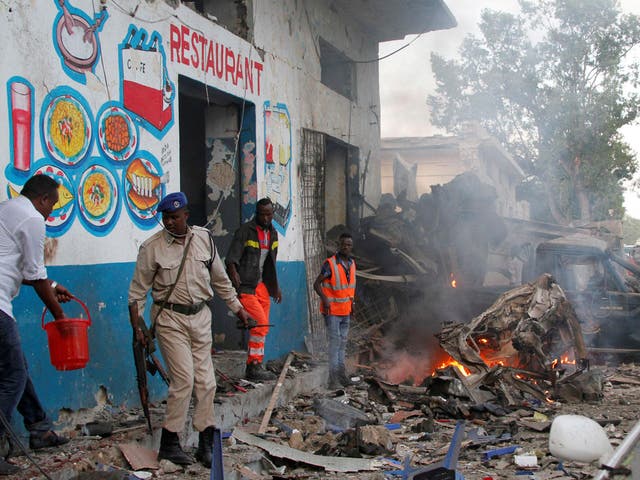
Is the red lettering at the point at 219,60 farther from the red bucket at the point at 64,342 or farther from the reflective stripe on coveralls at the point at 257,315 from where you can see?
the red bucket at the point at 64,342

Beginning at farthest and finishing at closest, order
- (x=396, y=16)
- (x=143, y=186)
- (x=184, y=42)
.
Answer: (x=396, y=16) < (x=184, y=42) < (x=143, y=186)

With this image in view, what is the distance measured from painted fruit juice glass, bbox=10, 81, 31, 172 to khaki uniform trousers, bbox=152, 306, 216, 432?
1.44 metres

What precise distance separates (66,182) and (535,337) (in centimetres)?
540

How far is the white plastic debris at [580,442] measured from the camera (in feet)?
10.8

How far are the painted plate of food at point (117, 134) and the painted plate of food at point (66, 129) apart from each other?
20cm

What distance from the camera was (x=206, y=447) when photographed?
5.21 m

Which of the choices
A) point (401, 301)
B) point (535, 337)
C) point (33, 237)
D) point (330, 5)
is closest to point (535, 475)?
point (535, 337)

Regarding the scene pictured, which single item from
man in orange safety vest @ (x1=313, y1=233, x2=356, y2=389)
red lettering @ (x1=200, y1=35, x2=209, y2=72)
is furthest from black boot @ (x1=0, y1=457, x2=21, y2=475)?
red lettering @ (x1=200, y1=35, x2=209, y2=72)

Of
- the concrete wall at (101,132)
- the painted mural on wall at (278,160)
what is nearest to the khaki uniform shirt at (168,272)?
the concrete wall at (101,132)

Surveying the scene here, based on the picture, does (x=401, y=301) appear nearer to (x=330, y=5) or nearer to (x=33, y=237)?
(x=330, y=5)

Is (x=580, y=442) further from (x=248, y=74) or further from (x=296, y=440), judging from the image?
(x=248, y=74)

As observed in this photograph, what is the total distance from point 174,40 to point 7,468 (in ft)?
14.6

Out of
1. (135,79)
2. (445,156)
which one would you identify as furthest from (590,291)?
(445,156)

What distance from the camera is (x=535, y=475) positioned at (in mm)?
5363
